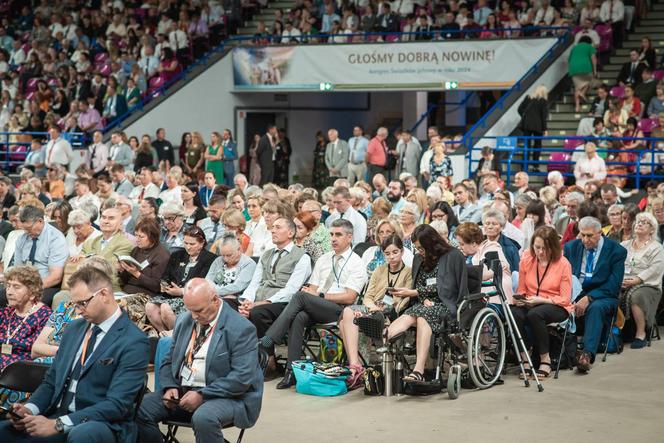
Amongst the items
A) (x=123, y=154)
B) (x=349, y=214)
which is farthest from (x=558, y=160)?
(x=123, y=154)

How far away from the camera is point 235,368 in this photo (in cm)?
559

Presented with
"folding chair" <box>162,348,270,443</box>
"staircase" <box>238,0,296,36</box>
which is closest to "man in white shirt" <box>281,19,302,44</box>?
"staircase" <box>238,0,296,36</box>

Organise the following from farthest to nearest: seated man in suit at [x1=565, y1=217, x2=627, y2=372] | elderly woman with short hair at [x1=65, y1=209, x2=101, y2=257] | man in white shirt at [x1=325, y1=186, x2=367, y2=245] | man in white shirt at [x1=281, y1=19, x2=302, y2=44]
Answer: man in white shirt at [x1=281, y1=19, x2=302, y2=44]
man in white shirt at [x1=325, y1=186, x2=367, y2=245]
elderly woman with short hair at [x1=65, y1=209, x2=101, y2=257]
seated man in suit at [x1=565, y1=217, x2=627, y2=372]

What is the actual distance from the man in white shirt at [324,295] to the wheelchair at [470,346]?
0.68 m

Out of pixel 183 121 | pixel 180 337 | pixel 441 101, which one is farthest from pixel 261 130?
Result: pixel 180 337

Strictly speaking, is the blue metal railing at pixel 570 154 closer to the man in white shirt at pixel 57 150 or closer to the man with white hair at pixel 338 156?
the man with white hair at pixel 338 156

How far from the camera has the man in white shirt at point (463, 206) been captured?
11836 millimetres

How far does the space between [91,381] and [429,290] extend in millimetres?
3290

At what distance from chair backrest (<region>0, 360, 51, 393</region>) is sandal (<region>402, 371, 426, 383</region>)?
9.39 feet

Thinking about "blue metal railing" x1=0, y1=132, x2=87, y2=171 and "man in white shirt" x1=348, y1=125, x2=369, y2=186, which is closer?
"man in white shirt" x1=348, y1=125, x2=369, y2=186

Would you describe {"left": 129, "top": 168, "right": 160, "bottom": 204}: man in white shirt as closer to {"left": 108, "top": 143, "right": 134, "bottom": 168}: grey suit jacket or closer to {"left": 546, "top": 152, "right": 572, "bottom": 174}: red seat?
{"left": 108, "top": 143, "right": 134, "bottom": 168}: grey suit jacket

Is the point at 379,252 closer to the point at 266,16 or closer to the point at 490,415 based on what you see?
the point at 490,415

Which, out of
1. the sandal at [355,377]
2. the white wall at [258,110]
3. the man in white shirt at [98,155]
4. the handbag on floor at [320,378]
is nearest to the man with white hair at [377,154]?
the white wall at [258,110]

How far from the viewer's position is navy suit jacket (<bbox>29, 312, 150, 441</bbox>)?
5.17m
